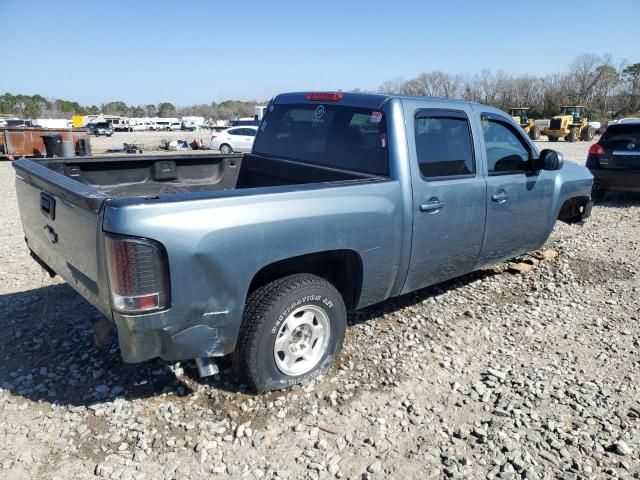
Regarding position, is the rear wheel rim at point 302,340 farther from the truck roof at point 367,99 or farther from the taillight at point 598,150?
the taillight at point 598,150

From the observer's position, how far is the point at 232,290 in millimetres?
2879

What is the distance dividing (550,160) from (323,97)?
2319 mm

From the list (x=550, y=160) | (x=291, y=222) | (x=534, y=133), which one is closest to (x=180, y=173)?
(x=291, y=222)

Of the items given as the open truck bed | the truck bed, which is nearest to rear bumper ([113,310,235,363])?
the open truck bed

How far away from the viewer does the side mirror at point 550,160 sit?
4914 millimetres

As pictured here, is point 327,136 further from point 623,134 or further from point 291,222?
point 623,134

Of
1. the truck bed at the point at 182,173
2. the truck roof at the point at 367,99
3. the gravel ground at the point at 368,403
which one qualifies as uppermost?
the truck roof at the point at 367,99

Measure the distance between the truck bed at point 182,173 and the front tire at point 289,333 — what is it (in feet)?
3.47

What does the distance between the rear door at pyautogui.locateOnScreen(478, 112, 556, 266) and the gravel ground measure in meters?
0.66

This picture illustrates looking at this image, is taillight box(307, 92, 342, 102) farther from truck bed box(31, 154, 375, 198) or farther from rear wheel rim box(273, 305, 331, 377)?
rear wheel rim box(273, 305, 331, 377)

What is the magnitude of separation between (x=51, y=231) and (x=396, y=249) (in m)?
2.34

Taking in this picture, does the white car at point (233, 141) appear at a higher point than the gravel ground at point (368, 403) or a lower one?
higher

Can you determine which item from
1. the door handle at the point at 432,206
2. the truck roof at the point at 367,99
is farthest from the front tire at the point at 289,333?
the truck roof at the point at 367,99

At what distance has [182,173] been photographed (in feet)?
15.9
